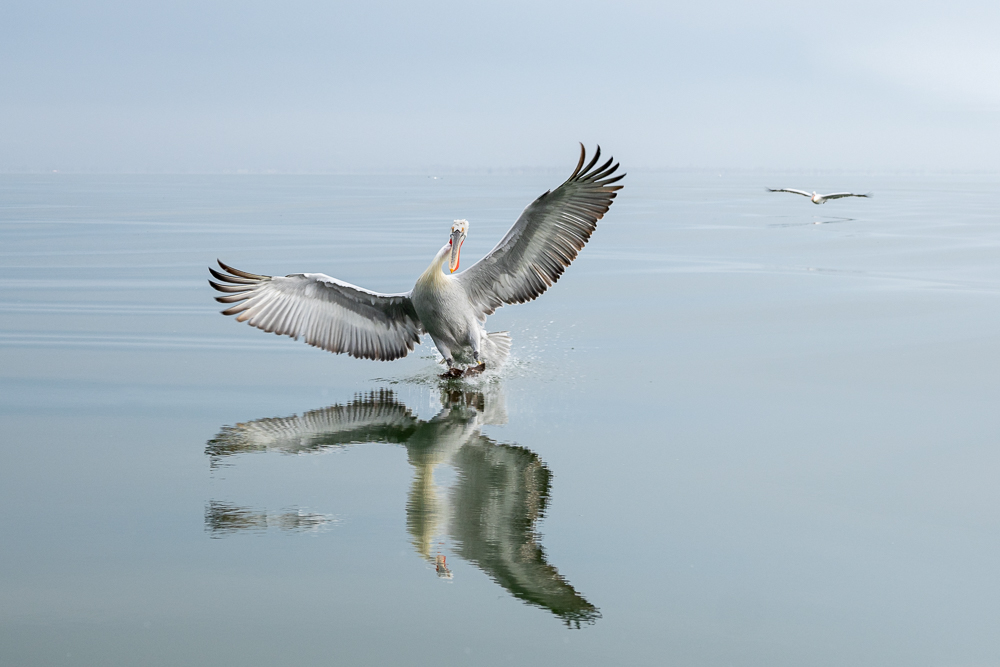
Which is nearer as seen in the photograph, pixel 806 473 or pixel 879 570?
pixel 879 570

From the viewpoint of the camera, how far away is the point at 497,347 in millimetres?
11289

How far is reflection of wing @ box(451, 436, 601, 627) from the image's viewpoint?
17.8 ft

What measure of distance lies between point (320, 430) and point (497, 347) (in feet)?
9.45

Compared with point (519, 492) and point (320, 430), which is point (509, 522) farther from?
point (320, 430)

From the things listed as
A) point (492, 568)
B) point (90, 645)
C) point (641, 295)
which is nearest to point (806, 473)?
point (492, 568)

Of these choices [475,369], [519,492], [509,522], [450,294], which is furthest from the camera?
[475,369]

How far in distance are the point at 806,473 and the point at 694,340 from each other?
573 cm

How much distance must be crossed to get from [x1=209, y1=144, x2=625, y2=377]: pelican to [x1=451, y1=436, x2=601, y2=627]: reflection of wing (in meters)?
2.55

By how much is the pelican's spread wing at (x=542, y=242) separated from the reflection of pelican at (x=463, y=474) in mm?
1214

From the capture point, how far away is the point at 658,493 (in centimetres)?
711

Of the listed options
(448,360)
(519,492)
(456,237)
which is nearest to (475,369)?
(448,360)

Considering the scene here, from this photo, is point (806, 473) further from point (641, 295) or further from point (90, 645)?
point (641, 295)

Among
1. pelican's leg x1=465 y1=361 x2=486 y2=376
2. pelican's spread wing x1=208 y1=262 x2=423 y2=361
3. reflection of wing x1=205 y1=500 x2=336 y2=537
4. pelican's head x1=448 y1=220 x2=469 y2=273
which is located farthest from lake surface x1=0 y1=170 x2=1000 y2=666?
pelican's head x1=448 y1=220 x2=469 y2=273

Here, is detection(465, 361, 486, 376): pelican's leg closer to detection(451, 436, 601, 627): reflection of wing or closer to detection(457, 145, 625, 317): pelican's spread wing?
detection(457, 145, 625, 317): pelican's spread wing
